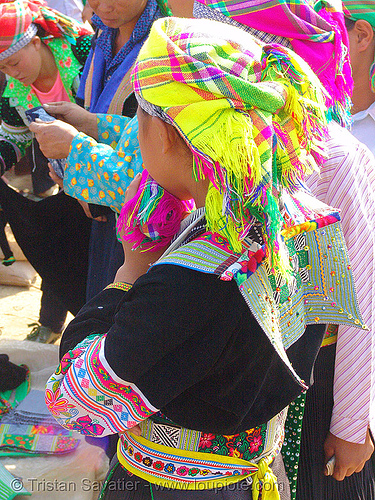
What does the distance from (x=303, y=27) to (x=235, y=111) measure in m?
0.76

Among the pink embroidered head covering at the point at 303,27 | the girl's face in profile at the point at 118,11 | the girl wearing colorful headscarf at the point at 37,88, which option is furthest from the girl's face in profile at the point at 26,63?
the pink embroidered head covering at the point at 303,27

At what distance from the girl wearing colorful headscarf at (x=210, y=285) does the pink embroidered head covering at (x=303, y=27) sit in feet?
1.76

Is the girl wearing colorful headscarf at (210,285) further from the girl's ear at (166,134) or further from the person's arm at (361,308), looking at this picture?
the person's arm at (361,308)

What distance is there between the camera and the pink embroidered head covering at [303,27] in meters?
1.54

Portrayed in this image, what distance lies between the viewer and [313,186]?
1487 millimetres

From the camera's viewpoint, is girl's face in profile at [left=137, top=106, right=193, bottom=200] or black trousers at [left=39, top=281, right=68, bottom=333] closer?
girl's face in profile at [left=137, top=106, right=193, bottom=200]

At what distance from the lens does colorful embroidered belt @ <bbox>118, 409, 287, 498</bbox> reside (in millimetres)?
1213

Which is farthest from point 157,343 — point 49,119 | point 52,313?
point 52,313

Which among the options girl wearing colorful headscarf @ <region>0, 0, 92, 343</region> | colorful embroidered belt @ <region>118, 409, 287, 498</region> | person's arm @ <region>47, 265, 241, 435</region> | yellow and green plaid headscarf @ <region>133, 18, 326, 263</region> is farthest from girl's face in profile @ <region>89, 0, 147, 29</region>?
colorful embroidered belt @ <region>118, 409, 287, 498</region>

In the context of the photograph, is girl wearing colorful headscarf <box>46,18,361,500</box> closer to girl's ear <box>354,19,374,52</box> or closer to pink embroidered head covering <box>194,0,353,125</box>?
pink embroidered head covering <box>194,0,353,125</box>

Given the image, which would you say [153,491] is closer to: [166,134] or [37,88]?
[166,134]

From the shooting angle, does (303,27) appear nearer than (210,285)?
No

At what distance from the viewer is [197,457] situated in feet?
3.99

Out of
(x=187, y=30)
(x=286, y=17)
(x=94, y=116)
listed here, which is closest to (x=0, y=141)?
(x=94, y=116)
